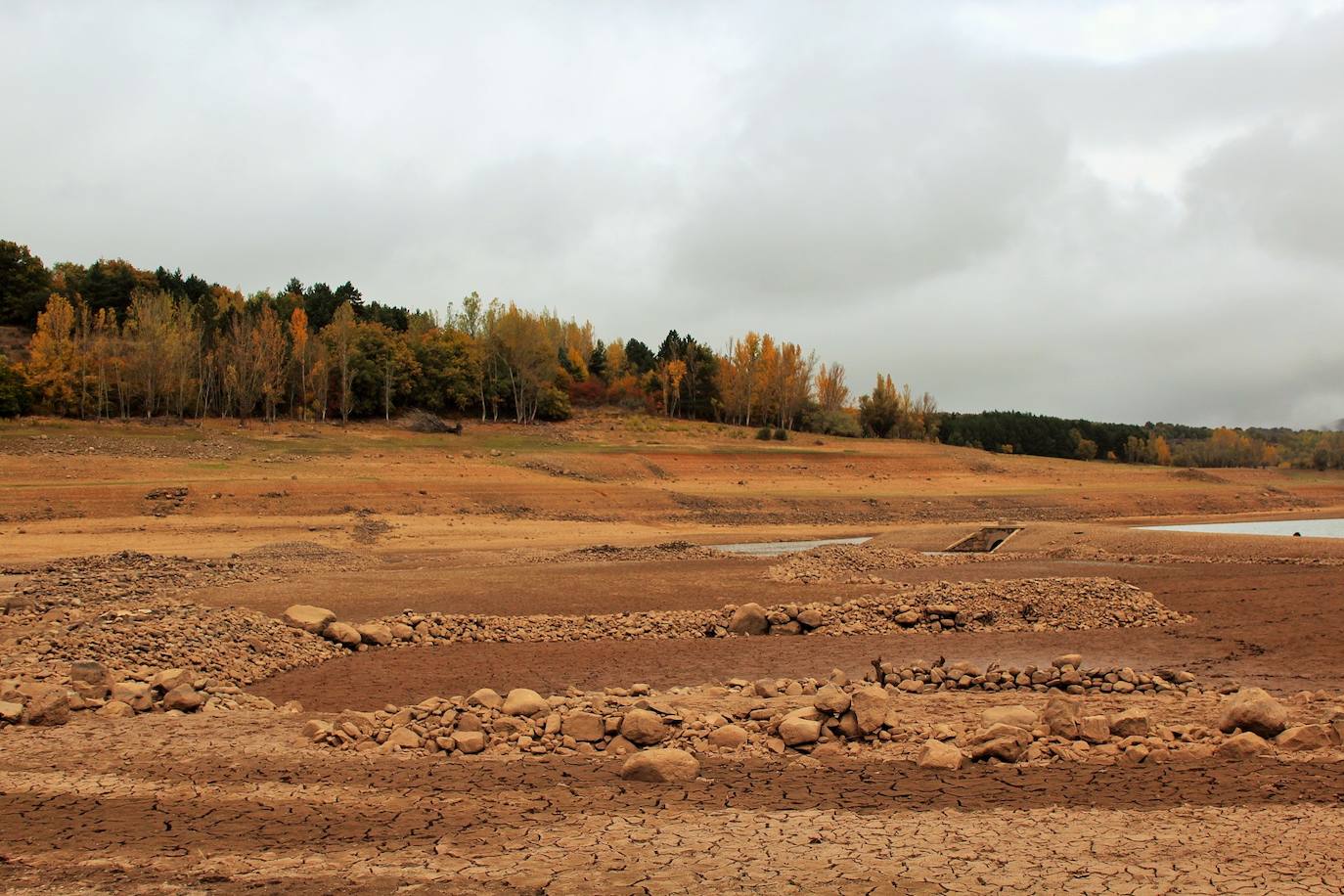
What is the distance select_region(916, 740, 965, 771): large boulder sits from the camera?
8797 mm

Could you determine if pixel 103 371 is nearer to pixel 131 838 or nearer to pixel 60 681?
pixel 60 681

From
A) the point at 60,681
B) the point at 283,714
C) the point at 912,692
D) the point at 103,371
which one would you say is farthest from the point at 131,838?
the point at 103,371

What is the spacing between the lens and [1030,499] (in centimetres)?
5581

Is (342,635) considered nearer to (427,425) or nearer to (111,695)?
(111,695)

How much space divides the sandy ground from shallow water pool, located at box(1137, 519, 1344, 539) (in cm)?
1136

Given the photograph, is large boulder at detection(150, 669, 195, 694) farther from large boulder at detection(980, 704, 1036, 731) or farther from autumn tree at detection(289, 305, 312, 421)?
autumn tree at detection(289, 305, 312, 421)

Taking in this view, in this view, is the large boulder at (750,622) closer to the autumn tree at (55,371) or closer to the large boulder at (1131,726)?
the large boulder at (1131,726)

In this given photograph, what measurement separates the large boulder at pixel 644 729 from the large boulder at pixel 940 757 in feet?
8.21

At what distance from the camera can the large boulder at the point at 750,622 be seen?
18.4 m

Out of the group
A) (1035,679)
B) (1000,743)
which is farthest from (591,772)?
(1035,679)

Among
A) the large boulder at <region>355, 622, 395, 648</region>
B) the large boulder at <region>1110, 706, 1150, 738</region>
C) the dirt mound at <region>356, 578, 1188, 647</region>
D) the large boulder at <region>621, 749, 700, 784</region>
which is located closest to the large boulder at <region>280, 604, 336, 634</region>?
the large boulder at <region>355, 622, 395, 648</region>

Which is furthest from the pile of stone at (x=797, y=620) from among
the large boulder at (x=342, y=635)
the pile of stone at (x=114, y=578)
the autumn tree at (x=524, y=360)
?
the autumn tree at (x=524, y=360)

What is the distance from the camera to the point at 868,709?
9.95 metres

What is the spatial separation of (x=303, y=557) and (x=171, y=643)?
15.7 metres
